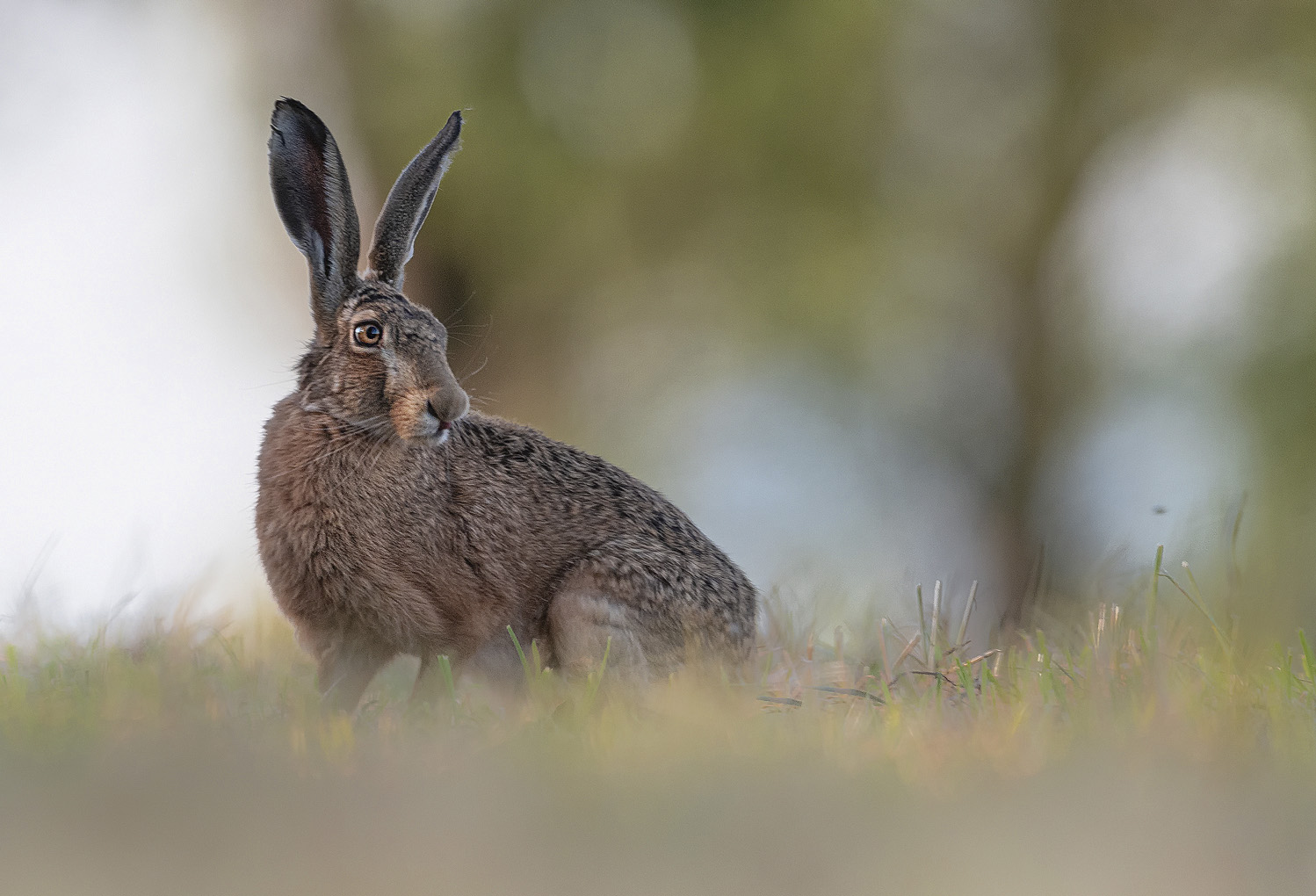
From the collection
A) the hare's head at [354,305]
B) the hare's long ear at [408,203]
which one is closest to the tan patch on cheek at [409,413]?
the hare's head at [354,305]

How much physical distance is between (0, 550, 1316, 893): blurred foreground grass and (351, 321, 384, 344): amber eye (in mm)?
1539

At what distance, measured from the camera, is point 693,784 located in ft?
8.98

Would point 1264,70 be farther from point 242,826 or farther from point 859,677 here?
point 242,826

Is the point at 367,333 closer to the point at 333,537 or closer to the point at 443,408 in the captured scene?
the point at 443,408

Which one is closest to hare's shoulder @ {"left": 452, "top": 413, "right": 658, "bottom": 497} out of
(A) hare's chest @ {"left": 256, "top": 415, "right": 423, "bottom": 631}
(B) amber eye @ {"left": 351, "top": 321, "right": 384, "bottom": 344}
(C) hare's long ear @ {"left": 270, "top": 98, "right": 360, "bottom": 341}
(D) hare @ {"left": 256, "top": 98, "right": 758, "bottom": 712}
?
(D) hare @ {"left": 256, "top": 98, "right": 758, "bottom": 712}

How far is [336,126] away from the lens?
1059cm

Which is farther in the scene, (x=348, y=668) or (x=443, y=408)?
(x=348, y=668)

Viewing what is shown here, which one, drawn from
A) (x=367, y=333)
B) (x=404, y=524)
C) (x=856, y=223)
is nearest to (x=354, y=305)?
(x=367, y=333)

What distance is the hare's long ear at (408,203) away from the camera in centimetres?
530

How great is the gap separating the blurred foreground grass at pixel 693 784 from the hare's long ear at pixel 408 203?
2068 mm

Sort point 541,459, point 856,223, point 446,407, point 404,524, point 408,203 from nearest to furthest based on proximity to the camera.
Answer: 1. point 446,407
2. point 404,524
3. point 408,203
4. point 541,459
5. point 856,223

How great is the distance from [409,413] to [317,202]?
3.62 ft

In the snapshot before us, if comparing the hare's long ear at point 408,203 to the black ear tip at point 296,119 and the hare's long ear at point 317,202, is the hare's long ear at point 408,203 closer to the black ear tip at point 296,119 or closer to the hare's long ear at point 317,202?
the hare's long ear at point 317,202

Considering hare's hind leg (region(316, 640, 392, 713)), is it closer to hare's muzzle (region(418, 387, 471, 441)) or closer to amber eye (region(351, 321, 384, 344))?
hare's muzzle (region(418, 387, 471, 441))
